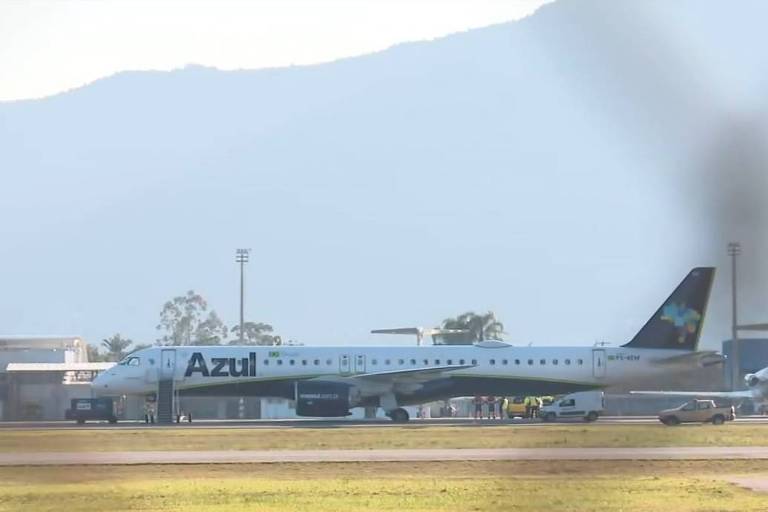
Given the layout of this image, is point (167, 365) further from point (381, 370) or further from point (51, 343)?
point (51, 343)

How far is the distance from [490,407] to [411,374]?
11.7 meters

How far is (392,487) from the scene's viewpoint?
28.1 meters

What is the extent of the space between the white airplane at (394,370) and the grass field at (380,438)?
33.9 feet

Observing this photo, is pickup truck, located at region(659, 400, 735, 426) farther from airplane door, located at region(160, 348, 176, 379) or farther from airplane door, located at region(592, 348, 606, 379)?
airplane door, located at region(160, 348, 176, 379)

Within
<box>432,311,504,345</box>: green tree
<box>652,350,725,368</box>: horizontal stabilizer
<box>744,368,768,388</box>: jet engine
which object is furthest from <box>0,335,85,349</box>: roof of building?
<box>744,368,768,388</box>: jet engine

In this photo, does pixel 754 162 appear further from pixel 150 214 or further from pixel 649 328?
pixel 649 328

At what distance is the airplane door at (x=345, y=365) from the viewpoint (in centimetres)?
6900

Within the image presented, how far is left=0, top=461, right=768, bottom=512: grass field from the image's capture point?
81.3 feet

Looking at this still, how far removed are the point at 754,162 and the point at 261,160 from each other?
27.7 feet

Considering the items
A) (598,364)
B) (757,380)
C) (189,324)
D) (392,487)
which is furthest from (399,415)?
(189,324)

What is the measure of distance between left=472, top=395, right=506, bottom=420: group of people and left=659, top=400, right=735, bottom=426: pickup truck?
1149cm

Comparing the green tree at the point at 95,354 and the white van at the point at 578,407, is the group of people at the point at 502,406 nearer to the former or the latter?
the white van at the point at 578,407

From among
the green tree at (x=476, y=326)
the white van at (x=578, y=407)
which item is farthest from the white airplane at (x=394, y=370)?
the green tree at (x=476, y=326)

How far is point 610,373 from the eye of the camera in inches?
2734
